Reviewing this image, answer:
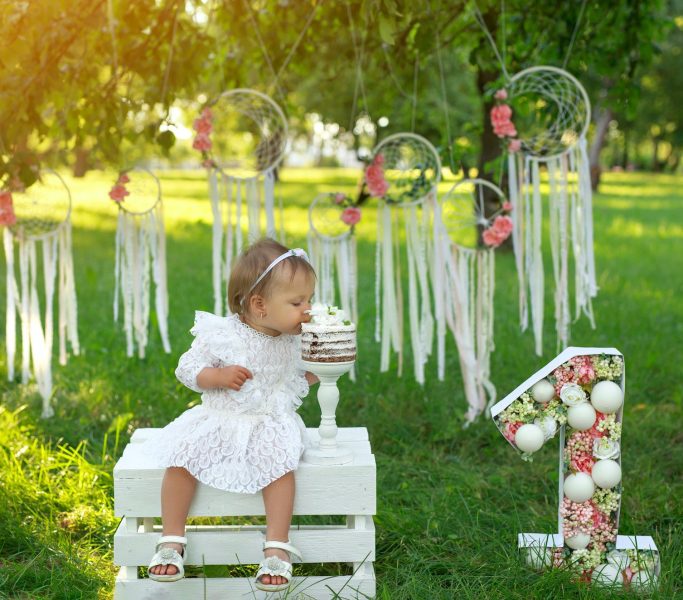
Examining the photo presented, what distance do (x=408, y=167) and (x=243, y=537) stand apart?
5.71 ft

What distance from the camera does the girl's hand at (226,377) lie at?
2420 millimetres

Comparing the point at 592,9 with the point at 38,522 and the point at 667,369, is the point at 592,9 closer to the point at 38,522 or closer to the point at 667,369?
the point at 667,369

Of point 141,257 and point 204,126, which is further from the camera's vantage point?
point 141,257

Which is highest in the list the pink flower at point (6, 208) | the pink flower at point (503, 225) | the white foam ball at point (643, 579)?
the pink flower at point (6, 208)

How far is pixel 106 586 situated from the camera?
260cm

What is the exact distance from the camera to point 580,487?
2.53 m

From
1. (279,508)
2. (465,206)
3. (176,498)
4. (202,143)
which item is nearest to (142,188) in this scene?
(202,143)

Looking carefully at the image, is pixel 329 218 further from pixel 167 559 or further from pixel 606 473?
pixel 167 559

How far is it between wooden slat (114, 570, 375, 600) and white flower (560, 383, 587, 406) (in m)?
0.72

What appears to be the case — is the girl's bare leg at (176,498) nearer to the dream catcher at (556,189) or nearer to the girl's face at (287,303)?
the girl's face at (287,303)

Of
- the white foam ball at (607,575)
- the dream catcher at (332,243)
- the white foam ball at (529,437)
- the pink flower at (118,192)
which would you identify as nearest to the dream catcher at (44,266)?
the pink flower at (118,192)

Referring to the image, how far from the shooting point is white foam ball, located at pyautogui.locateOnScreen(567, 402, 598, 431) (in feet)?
8.20

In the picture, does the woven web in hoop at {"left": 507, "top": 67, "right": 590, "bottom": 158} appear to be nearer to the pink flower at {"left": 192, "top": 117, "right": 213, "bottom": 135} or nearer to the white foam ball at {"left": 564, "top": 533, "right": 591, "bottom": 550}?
the pink flower at {"left": 192, "top": 117, "right": 213, "bottom": 135}

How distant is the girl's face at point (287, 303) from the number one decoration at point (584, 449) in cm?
59
